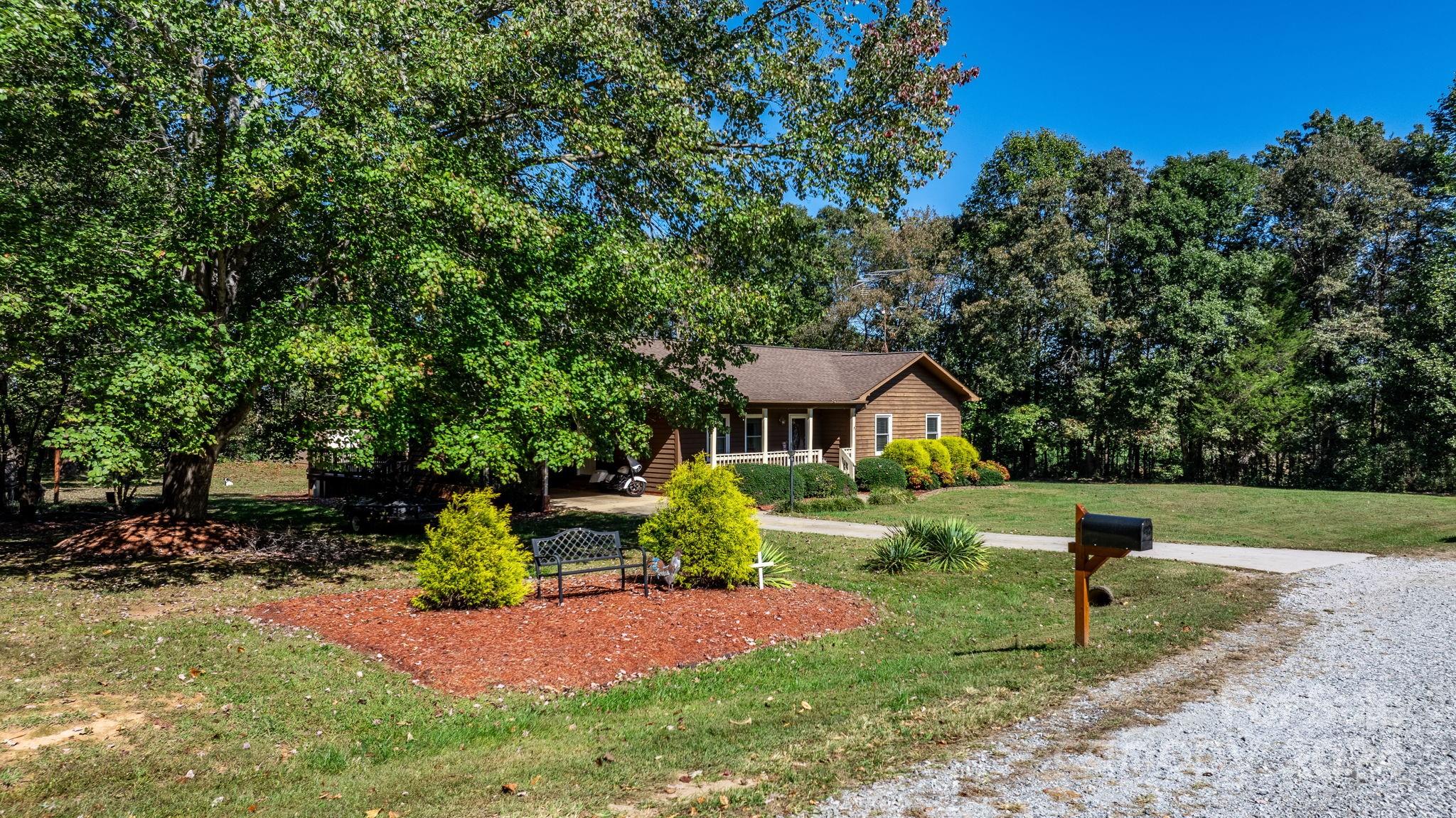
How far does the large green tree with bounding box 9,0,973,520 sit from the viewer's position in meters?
9.95

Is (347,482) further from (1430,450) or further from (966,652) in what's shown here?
(1430,450)

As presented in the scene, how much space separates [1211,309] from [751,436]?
756 inches

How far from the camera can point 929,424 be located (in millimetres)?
33094

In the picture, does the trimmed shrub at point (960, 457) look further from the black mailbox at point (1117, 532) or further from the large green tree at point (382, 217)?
the black mailbox at point (1117, 532)

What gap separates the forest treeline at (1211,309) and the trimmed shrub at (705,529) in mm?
20162

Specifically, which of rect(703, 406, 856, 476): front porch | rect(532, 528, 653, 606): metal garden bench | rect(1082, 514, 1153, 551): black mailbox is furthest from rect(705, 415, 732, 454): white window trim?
rect(1082, 514, 1153, 551): black mailbox

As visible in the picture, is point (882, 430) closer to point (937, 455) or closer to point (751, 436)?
point (937, 455)

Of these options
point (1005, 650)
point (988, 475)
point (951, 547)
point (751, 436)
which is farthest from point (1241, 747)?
point (988, 475)

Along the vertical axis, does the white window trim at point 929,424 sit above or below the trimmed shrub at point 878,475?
above

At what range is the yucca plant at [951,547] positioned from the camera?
1274 centimetres

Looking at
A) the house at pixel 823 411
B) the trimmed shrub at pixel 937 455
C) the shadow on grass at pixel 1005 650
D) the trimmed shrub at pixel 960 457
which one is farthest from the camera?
the trimmed shrub at pixel 960 457

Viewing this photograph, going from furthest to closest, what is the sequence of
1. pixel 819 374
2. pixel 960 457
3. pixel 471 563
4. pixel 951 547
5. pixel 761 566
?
1. pixel 819 374
2. pixel 960 457
3. pixel 951 547
4. pixel 761 566
5. pixel 471 563

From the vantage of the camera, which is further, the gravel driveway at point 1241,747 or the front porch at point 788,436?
the front porch at point 788,436

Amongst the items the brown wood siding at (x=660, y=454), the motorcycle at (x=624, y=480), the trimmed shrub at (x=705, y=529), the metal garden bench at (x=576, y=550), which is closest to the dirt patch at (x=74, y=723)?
the metal garden bench at (x=576, y=550)
